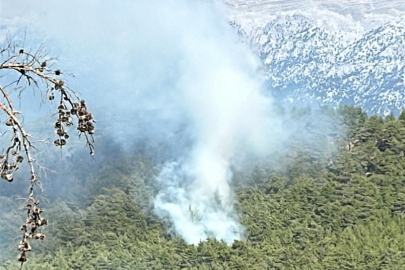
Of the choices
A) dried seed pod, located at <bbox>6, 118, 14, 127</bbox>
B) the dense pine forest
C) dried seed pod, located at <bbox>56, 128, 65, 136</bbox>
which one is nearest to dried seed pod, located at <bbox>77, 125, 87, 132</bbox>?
dried seed pod, located at <bbox>56, 128, 65, 136</bbox>

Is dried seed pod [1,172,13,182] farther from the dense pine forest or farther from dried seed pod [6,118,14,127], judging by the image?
the dense pine forest

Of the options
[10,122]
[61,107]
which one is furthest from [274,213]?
[10,122]

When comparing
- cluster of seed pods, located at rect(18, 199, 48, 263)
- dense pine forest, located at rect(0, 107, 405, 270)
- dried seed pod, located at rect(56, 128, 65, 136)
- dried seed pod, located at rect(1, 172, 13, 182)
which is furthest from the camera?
dense pine forest, located at rect(0, 107, 405, 270)

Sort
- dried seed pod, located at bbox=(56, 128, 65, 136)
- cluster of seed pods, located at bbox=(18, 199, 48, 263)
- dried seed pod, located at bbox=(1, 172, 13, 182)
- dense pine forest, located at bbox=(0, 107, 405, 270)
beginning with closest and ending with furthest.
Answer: cluster of seed pods, located at bbox=(18, 199, 48, 263) → dried seed pod, located at bbox=(1, 172, 13, 182) → dried seed pod, located at bbox=(56, 128, 65, 136) → dense pine forest, located at bbox=(0, 107, 405, 270)

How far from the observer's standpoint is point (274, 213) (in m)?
62.0

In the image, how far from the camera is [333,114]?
69750 millimetres

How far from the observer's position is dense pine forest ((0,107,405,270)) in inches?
2045

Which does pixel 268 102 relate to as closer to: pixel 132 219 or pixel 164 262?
pixel 132 219

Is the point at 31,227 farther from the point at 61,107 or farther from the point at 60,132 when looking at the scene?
the point at 61,107

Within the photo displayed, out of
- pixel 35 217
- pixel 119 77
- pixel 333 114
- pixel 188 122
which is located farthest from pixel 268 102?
pixel 35 217

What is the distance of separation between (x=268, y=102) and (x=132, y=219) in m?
30.4

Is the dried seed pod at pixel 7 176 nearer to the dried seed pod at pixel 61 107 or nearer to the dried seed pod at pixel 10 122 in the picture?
the dried seed pod at pixel 10 122

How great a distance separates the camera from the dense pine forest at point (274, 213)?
51938 mm

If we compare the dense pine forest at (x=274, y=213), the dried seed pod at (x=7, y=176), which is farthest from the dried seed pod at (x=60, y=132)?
the dense pine forest at (x=274, y=213)
